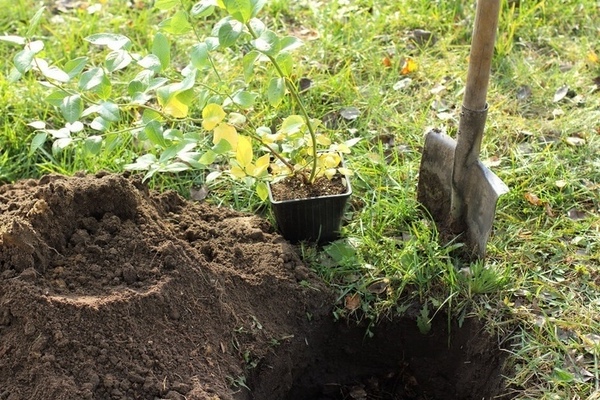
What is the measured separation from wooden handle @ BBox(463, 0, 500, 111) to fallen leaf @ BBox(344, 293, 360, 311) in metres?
0.81

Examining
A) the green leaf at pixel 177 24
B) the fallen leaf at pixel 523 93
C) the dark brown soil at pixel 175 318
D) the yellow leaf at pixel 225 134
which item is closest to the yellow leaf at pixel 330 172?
the dark brown soil at pixel 175 318

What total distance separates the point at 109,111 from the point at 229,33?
0.52 meters

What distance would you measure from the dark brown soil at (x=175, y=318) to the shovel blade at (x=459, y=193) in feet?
1.19

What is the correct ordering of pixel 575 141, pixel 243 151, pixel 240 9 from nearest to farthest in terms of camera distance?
pixel 240 9 → pixel 243 151 → pixel 575 141

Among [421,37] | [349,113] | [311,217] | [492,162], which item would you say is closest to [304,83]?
[349,113]

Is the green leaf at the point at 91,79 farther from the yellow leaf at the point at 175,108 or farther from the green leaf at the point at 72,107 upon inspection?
the yellow leaf at the point at 175,108

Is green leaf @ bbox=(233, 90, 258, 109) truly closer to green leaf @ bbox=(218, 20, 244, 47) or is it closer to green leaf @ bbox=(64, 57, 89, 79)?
green leaf @ bbox=(218, 20, 244, 47)

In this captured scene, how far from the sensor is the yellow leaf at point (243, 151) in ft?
9.20

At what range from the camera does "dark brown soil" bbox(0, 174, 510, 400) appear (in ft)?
7.96

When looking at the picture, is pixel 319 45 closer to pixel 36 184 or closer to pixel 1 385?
pixel 36 184

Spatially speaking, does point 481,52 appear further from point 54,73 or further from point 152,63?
point 54,73

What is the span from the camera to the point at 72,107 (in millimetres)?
2703

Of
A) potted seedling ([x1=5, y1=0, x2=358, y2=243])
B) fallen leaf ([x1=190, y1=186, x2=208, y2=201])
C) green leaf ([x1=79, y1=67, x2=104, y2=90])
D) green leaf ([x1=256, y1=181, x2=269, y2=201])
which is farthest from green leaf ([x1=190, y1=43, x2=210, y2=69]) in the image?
fallen leaf ([x1=190, y1=186, x2=208, y2=201])

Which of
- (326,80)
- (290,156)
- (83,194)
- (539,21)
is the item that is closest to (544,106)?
(539,21)
